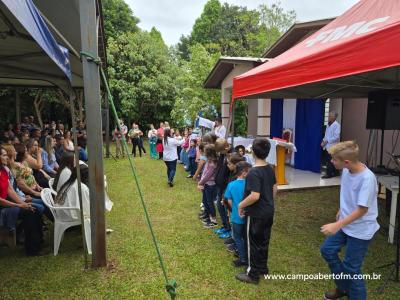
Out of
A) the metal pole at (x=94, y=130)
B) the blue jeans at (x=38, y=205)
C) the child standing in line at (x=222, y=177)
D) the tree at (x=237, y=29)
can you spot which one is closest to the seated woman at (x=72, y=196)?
the blue jeans at (x=38, y=205)

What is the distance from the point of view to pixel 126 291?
333 cm

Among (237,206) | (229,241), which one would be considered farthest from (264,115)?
(237,206)

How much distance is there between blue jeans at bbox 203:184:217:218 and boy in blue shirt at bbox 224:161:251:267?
4.26 ft

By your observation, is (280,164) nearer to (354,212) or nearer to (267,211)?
(267,211)

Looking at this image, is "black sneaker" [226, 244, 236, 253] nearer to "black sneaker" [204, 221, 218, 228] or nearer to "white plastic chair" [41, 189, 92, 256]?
"black sneaker" [204, 221, 218, 228]

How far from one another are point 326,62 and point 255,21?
2570 centimetres

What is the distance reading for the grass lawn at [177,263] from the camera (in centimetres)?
330

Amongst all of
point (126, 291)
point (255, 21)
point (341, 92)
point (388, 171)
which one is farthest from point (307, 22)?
point (255, 21)

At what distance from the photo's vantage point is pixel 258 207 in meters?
3.28

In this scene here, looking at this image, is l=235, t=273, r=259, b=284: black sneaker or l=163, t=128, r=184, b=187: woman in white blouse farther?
l=163, t=128, r=184, b=187: woman in white blouse

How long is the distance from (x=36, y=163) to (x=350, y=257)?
5.28m

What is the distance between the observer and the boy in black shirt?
10.3 ft

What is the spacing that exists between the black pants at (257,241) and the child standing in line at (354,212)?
0.74 m

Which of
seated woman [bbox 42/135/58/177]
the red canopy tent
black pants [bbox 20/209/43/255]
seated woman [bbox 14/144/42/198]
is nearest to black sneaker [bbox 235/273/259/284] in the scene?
the red canopy tent
